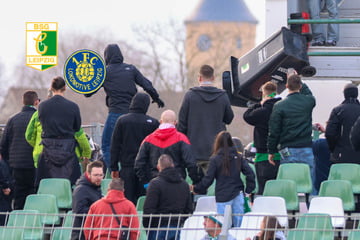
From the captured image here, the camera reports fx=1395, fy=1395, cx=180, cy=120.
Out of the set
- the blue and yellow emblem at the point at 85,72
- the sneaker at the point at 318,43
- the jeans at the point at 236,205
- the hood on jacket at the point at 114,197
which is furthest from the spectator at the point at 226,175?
the sneaker at the point at 318,43

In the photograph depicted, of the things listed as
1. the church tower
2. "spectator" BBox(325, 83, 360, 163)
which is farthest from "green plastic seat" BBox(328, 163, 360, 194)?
the church tower

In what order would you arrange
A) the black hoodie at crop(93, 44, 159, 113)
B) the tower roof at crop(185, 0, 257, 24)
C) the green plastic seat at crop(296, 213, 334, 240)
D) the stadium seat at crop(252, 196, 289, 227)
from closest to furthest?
the green plastic seat at crop(296, 213, 334, 240) → the stadium seat at crop(252, 196, 289, 227) → the black hoodie at crop(93, 44, 159, 113) → the tower roof at crop(185, 0, 257, 24)

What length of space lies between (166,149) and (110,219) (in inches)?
71.5

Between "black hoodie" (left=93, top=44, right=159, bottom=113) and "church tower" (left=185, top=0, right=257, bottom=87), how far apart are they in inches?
1724

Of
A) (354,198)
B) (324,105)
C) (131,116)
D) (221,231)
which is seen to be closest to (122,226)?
(221,231)

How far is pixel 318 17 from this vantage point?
2223 cm

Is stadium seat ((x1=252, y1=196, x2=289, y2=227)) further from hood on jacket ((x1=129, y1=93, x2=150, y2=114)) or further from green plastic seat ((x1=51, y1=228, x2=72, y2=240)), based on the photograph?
green plastic seat ((x1=51, y1=228, x2=72, y2=240))

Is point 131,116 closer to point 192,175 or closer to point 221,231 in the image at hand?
point 192,175

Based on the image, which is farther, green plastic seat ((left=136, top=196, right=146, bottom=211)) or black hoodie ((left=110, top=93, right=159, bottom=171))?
black hoodie ((left=110, top=93, right=159, bottom=171))

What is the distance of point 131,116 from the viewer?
52.4 feet

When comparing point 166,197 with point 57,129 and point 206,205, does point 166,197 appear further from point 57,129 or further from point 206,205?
point 57,129

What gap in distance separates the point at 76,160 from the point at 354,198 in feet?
11.0

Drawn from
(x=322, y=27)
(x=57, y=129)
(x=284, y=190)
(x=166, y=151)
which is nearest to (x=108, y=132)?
(x=57, y=129)

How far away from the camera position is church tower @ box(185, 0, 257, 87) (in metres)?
81.1
